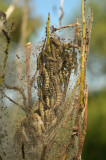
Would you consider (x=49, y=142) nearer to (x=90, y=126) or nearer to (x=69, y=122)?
(x=69, y=122)

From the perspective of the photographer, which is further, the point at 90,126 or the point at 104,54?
the point at 104,54

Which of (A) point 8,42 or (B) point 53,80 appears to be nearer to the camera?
(B) point 53,80

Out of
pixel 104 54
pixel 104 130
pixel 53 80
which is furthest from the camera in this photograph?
pixel 104 54

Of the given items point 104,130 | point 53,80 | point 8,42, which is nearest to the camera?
point 53,80

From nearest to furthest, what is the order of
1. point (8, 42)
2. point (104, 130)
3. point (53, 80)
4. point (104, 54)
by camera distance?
point (53, 80), point (8, 42), point (104, 130), point (104, 54)

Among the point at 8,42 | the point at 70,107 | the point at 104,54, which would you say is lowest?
the point at 70,107

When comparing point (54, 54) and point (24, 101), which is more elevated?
point (54, 54)

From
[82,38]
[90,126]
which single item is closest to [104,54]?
[90,126]

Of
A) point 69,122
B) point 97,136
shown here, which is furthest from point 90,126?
point 69,122

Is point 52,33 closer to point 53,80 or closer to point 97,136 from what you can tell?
point 53,80
